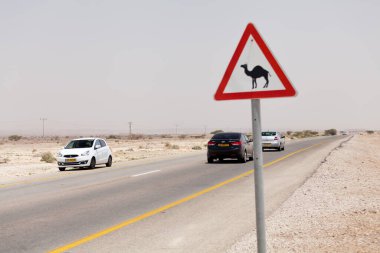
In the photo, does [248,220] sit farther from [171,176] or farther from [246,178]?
[171,176]

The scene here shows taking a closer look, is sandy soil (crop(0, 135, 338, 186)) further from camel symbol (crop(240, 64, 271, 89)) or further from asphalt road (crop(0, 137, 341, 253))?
camel symbol (crop(240, 64, 271, 89))

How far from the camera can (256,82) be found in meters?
4.86

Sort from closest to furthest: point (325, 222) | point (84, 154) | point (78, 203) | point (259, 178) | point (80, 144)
A: 1. point (259, 178)
2. point (325, 222)
3. point (78, 203)
4. point (84, 154)
5. point (80, 144)

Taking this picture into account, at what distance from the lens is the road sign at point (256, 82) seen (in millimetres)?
4707

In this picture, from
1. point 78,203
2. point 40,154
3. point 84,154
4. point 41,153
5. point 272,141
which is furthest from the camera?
point 41,153

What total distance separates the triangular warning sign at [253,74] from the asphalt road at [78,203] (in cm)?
387

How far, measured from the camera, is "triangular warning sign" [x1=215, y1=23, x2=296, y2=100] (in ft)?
15.9

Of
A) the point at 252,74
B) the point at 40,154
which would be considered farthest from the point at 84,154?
the point at 40,154

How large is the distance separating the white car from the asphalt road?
16.7 ft

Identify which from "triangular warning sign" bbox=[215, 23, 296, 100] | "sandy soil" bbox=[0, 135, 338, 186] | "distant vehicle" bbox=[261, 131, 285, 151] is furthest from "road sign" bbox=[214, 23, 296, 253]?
"distant vehicle" bbox=[261, 131, 285, 151]

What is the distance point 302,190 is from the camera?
515 inches

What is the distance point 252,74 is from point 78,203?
7928 millimetres

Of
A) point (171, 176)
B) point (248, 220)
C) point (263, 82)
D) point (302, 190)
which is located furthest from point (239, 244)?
point (171, 176)

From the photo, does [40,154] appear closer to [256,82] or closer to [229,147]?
[229,147]
